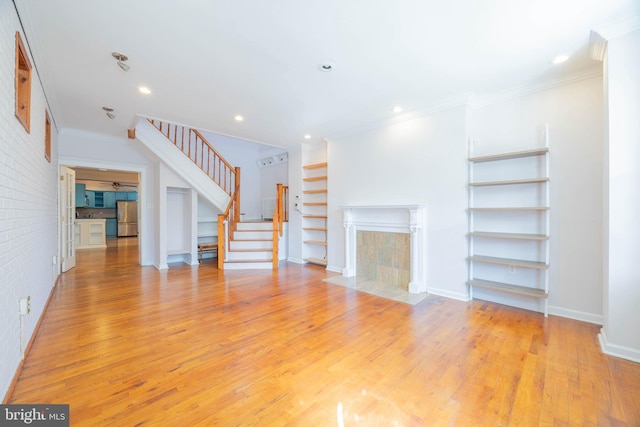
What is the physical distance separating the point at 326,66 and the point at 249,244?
4.23 m

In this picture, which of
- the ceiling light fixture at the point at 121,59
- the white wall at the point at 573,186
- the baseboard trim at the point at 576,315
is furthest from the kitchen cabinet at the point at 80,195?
the baseboard trim at the point at 576,315

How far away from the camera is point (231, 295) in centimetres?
384

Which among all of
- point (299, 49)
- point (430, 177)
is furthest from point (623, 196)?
point (299, 49)

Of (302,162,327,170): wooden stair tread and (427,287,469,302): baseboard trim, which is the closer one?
(427,287,469,302): baseboard trim

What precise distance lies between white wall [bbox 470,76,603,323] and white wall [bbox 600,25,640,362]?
0.73 meters

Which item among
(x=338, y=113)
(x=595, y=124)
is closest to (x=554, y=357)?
(x=595, y=124)

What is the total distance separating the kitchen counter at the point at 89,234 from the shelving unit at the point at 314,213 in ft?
24.6

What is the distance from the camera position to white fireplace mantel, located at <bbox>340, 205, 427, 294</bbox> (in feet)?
13.0

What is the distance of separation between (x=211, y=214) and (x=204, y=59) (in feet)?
16.1

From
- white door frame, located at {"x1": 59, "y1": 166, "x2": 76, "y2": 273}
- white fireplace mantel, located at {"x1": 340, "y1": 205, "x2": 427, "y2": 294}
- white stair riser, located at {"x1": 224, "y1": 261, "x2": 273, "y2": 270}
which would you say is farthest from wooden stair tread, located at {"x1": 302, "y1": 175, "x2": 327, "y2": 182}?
white door frame, located at {"x1": 59, "y1": 166, "x2": 76, "y2": 273}

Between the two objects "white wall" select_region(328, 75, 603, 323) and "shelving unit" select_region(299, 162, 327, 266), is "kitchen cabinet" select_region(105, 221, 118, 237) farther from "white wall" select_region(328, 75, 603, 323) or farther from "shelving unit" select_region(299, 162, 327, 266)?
"white wall" select_region(328, 75, 603, 323)

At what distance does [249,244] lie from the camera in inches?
238

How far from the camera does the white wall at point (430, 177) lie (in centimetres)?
368

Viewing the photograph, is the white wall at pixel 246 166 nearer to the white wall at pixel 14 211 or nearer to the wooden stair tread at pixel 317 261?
the wooden stair tread at pixel 317 261
